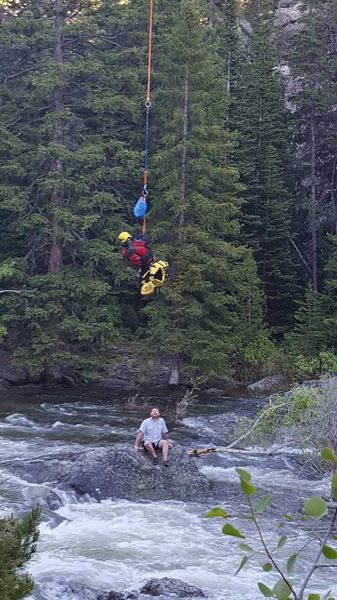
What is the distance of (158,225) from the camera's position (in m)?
23.2

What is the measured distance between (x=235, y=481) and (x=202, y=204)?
36.4ft

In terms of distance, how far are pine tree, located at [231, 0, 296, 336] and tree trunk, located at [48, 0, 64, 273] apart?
6670 millimetres

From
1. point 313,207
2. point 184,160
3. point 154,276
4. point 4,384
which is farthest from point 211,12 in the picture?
point 154,276

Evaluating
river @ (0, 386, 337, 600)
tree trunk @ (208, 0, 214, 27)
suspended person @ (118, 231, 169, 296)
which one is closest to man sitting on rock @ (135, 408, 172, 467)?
river @ (0, 386, 337, 600)

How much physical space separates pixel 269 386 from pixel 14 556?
1870 centimetres

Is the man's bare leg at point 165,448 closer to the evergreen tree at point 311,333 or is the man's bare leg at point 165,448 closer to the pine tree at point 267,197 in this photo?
the evergreen tree at point 311,333

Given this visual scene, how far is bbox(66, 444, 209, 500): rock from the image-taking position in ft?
39.3

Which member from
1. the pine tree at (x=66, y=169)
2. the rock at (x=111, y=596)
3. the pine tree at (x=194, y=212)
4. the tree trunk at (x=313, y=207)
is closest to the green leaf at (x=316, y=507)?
the rock at (x=111, y=596)

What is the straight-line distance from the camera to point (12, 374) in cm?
2298

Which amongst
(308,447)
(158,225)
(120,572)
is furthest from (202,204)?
(120,572)

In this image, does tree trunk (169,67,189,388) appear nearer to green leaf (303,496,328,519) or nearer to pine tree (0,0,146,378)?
pine tree (0,0,146,378)

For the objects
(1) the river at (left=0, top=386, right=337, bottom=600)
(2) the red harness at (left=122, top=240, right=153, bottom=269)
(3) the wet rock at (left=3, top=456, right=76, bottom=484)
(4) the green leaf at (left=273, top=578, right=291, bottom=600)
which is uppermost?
(2) the red harness at (left=122, top=240, right=153, bottom=269)

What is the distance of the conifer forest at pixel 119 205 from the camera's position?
22.6 m

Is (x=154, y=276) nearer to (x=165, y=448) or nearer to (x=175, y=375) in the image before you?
(x=165, y=448)
